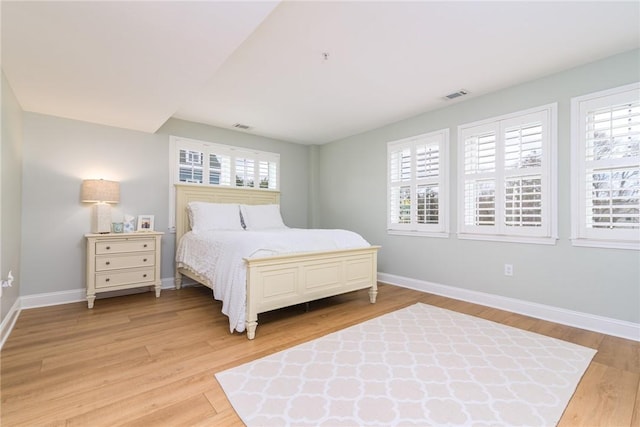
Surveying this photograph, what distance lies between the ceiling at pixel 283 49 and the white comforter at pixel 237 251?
146 cm

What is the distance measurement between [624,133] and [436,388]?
2652mm

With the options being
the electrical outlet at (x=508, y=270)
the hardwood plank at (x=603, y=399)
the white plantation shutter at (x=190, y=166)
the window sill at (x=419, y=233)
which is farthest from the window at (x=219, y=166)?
the hardwood plank at (x=603, y=399)

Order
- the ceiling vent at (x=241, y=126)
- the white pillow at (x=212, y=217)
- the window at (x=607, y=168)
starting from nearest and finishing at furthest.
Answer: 1. the window at (x=607, y=168)
2. the white pillow at (x=212, y=217)
3. the ceiling vent at (x=241, y=126)

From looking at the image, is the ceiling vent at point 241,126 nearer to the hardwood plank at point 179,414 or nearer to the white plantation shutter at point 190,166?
the white plantation shutter at point 190,166

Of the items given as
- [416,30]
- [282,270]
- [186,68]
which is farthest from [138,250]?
[416,30]

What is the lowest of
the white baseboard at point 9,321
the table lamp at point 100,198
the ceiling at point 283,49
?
the white baseboard at point 9,321

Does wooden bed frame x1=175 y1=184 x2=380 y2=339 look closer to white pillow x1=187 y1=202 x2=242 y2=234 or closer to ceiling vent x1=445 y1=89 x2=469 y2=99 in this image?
white pillow x1=187 y1=202 x2=242 y2=234

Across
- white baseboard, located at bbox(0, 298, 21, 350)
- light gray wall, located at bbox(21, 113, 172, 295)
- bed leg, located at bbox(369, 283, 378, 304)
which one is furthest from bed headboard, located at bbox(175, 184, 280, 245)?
bed leg, located at bbox(369, 283, 378, 304)

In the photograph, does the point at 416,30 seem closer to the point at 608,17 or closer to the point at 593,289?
the point at 608,17

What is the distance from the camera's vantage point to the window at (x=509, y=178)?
2.96 m

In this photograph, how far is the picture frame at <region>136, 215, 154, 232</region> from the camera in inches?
154

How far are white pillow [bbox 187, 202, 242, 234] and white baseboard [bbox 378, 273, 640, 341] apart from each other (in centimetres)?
261

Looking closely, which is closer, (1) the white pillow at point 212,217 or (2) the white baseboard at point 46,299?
(2) the white baseboard at point 46,299

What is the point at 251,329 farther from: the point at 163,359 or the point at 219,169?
the point at 219,169
